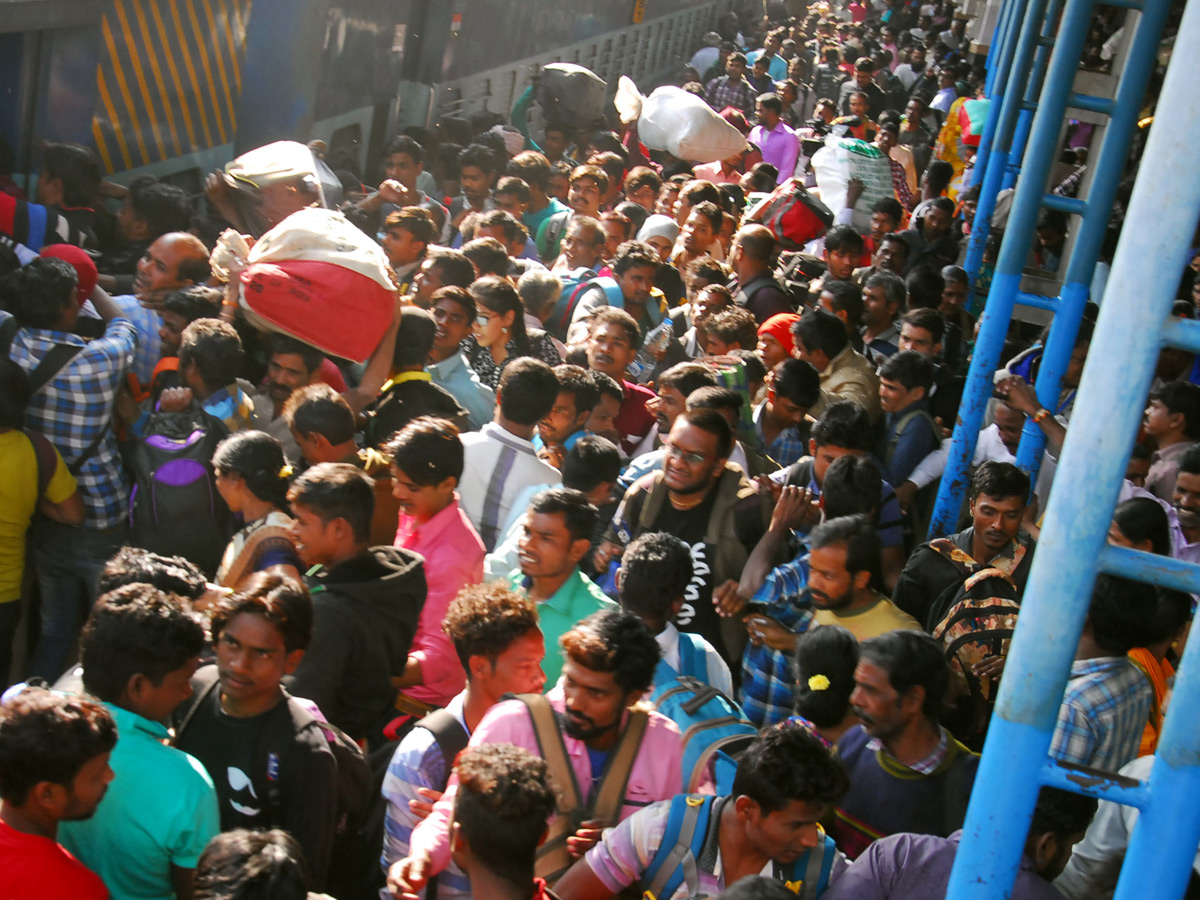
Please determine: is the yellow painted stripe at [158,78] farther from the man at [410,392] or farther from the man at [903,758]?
the man at [903,758]

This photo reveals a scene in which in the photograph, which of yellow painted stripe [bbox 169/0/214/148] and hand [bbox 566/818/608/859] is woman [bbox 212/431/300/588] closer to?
hand [bbox 566/818/608/859]

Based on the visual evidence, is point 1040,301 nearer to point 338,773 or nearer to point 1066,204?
point 1066,204

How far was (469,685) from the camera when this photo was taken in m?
3.13

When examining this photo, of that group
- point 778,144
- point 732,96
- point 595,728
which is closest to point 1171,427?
point 595,728

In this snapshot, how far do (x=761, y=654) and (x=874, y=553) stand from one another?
476 mm

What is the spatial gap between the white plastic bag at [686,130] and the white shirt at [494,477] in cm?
807

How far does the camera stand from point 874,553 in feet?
12.1

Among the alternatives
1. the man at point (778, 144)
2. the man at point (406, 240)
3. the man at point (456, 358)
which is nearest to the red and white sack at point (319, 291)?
the man at point (456, 358)

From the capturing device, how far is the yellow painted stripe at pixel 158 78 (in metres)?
7.40

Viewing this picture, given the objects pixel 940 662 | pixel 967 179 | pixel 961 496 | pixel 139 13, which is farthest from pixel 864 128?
pixel 940 662

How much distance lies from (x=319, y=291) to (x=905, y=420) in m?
2.57

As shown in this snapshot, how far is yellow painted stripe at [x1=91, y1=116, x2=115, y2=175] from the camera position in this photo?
712cm

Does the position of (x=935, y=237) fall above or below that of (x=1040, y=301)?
above

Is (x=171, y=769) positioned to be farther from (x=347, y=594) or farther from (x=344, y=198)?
(x=344, y=198)
